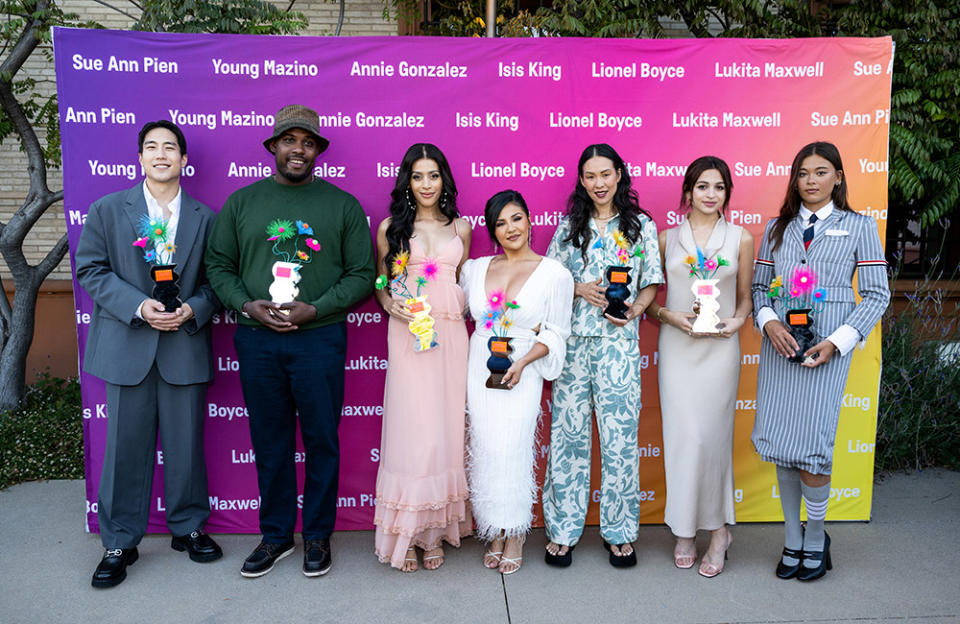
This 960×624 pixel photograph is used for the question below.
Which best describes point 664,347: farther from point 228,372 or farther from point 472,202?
point 228,372

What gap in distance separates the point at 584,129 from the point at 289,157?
1.83 meters

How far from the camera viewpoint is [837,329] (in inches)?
138

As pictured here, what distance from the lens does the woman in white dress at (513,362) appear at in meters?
3.57

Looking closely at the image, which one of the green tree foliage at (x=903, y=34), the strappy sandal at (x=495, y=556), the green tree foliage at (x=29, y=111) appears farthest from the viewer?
the green tree foliage at (x=903, y=34)

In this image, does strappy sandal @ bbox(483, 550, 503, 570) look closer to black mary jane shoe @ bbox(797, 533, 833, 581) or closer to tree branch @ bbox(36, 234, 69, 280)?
black mary jane shoe @ bbox(797, 533, 833, 581)

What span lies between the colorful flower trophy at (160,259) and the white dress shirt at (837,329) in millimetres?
3131

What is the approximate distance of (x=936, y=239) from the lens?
7.92 metres

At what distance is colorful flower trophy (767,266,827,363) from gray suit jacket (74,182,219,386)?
3.10m

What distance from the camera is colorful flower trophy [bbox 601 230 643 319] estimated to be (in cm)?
355

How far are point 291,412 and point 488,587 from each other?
1.43m

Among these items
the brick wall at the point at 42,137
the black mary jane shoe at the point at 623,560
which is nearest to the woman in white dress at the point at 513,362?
the black mary jane shoe at the point at 623,560

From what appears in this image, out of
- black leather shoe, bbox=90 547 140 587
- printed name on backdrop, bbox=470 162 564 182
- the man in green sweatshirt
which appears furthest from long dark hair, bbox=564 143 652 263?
black leather shoe, bbox=90 547 140 587

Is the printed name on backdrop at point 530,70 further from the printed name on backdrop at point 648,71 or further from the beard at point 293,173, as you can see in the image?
the beard at point 293,173

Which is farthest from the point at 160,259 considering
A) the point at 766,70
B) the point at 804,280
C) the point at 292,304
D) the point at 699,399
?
the point at 766,70
